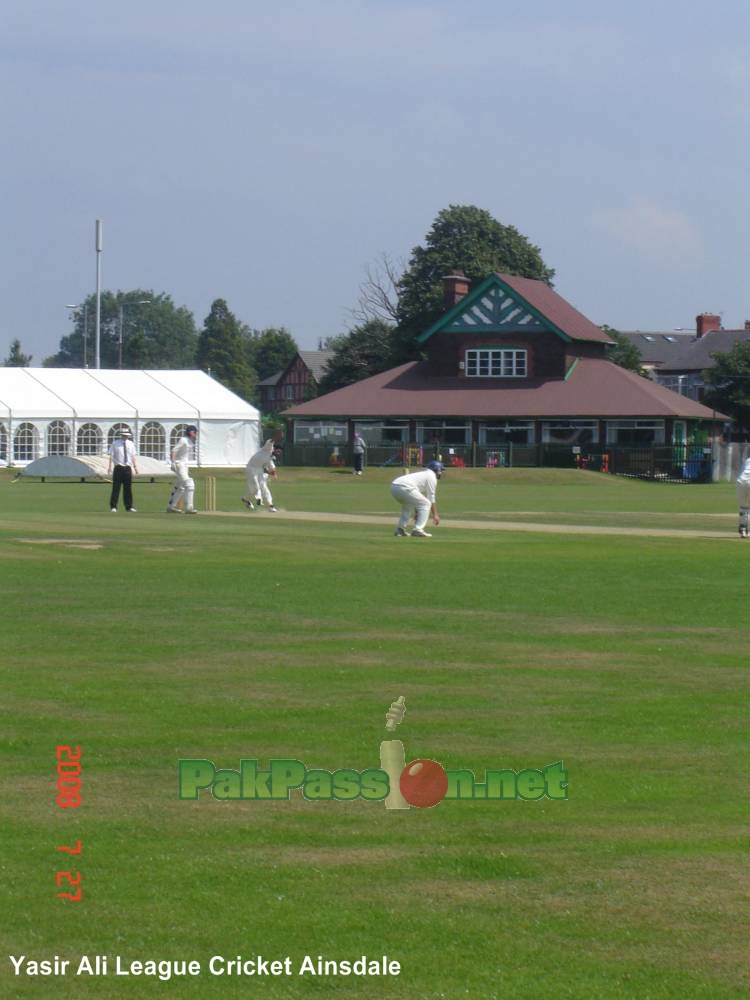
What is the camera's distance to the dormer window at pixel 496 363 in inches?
3152

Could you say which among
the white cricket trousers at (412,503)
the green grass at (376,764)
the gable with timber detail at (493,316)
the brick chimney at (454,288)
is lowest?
the green grass at (376,764)

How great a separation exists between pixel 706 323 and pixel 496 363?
67.0 metres

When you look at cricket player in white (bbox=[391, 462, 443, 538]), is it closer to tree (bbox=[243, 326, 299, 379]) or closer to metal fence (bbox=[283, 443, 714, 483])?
metal fence (bbox=[283, 443, 714, 483])

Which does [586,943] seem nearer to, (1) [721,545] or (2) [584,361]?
(1) [721,545]

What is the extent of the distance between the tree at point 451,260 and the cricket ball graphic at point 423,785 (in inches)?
3324

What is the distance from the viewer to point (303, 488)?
55.3m

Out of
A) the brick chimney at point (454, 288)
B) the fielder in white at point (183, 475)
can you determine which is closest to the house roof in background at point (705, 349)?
the brick chimney at point (454, 288)

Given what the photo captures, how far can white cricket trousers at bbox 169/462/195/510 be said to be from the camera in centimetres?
3262

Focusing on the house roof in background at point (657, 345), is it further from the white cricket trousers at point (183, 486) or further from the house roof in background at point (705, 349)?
the white cricket trousers at point (183, 486)

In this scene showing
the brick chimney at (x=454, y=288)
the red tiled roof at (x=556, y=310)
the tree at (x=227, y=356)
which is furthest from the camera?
the tree at (x=227, y=356)

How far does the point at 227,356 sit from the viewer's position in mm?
175375

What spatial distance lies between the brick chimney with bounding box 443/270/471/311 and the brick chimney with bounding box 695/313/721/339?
195ft
